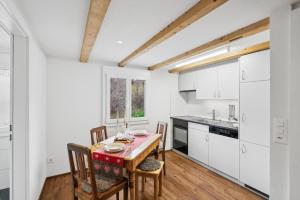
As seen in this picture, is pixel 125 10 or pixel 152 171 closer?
pixel 125 10

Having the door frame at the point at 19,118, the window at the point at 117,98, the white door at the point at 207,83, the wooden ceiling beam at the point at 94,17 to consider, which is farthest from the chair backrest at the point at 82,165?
the white door at the point at 207,83

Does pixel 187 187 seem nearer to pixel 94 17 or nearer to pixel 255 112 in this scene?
pixel 255 112

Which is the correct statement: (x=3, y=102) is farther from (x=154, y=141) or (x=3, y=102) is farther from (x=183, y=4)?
(x=183, y=4)

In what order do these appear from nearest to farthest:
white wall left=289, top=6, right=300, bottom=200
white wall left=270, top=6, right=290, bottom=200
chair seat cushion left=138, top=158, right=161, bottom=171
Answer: white wall left=289, top=6, right=300, bottom=200
white wall left=270, top=6, right=290, bottom=200
chair seat cushion left=138, top=158, right=161, bottom=171

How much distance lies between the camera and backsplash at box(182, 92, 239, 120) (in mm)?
3520

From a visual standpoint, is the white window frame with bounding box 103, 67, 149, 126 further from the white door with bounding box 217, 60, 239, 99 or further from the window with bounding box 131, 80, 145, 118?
the white door with bounding box 217, 60, 239, 99

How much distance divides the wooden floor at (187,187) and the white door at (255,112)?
85cm

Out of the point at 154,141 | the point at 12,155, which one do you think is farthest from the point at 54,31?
the point at 154,141

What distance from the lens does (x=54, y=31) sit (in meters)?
1.90

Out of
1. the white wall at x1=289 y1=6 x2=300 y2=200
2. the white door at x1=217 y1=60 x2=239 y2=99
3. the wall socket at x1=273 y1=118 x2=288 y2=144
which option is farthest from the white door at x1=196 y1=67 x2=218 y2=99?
the white wall at x1=289 y1=6 x2=300 y2=200

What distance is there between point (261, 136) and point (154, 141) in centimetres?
162

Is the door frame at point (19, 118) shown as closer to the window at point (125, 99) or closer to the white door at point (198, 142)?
the window at point (125, 99)

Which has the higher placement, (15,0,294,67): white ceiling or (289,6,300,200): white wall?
(15,0,294,67): white ceiling

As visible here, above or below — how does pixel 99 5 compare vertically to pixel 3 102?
above
